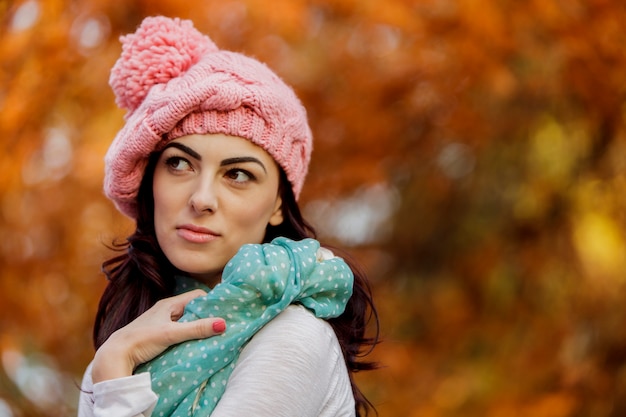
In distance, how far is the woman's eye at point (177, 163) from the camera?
1.92m

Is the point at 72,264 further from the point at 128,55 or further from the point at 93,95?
the point at 128,55

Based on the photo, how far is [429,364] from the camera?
17.2 ft

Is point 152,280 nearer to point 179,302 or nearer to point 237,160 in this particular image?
point 179,302

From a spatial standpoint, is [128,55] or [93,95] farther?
[93,95]

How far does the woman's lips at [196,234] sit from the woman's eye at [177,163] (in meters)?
0.13

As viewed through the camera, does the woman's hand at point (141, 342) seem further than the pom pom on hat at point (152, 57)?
No

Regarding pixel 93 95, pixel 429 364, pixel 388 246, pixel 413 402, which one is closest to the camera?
pixel 93 95

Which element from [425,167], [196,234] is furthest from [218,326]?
[425,167]

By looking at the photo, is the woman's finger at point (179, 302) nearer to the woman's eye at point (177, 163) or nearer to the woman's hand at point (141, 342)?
the woman's hand at point (141, 342)

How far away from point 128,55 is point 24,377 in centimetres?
256

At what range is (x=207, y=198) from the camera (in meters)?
1.85

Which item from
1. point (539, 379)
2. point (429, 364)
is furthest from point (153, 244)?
point (429, 364)

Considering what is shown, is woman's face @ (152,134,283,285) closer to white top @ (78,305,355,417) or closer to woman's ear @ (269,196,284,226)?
woman's ear @ (269,196,284,226)

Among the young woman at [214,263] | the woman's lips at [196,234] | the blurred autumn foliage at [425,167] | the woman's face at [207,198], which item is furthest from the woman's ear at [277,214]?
the blurred autumn foliage at [425,167]
